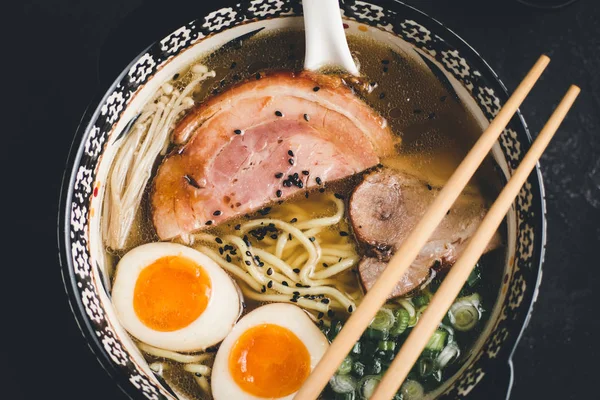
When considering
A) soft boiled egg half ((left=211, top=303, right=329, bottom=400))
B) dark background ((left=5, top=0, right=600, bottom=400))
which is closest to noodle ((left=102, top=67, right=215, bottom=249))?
dark background ((left=5, top=0, right=600, bottom=400))

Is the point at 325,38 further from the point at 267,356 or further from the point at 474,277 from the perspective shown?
the point at 267,356

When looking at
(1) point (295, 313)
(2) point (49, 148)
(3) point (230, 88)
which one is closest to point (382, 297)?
(1) point (295, 313)

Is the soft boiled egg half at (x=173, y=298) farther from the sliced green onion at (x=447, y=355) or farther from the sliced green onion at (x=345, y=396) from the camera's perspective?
the sliced green onion at (x=447, y=355)

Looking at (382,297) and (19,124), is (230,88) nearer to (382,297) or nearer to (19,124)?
(19,124)

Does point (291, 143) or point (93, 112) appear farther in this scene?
point (291, 143)

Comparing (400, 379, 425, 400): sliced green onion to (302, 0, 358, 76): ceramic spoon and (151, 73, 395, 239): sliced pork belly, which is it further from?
(302, 0, 358, 76): ceramic spoon

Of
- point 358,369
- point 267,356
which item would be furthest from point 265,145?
point 358,369
